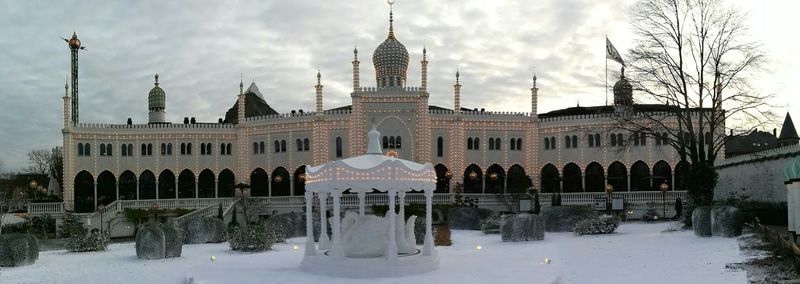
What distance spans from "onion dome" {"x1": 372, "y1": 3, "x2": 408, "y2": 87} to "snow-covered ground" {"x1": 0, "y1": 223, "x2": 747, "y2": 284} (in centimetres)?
2602

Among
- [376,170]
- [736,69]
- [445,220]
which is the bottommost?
[445,220]

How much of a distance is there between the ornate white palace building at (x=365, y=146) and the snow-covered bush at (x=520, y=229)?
827 inches

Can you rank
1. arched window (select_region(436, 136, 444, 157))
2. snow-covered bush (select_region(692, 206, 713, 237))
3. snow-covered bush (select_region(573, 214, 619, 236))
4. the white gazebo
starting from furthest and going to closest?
arched window (select_region(436, 136, 444, 157)) < snow-covered bush (select_region(573, 214, 619, 236)) < snow-covered bush (select_region(692, 206, 713, 237)) < the white gazebo

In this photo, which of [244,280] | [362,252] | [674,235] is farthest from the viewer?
[674,235]

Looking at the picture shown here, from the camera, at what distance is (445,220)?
45500mm

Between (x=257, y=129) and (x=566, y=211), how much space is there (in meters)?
28.7

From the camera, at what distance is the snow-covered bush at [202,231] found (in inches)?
1214

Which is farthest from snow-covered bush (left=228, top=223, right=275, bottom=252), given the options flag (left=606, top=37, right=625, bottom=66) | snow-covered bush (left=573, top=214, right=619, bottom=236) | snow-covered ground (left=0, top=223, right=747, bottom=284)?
flag (left=606, top=37, right=625, bottom=66)

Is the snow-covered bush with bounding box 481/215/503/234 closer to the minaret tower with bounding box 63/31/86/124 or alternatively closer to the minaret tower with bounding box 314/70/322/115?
the minaret tower with bounding box 314/70/322/115

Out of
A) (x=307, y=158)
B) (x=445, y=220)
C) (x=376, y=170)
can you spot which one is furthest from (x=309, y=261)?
(x=307, y=158)

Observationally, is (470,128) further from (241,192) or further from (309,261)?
(309,261)

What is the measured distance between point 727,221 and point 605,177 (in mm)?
26853

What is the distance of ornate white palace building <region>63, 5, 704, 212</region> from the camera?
5069cm

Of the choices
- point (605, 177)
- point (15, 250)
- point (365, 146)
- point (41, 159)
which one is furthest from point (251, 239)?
point (41, 159)
